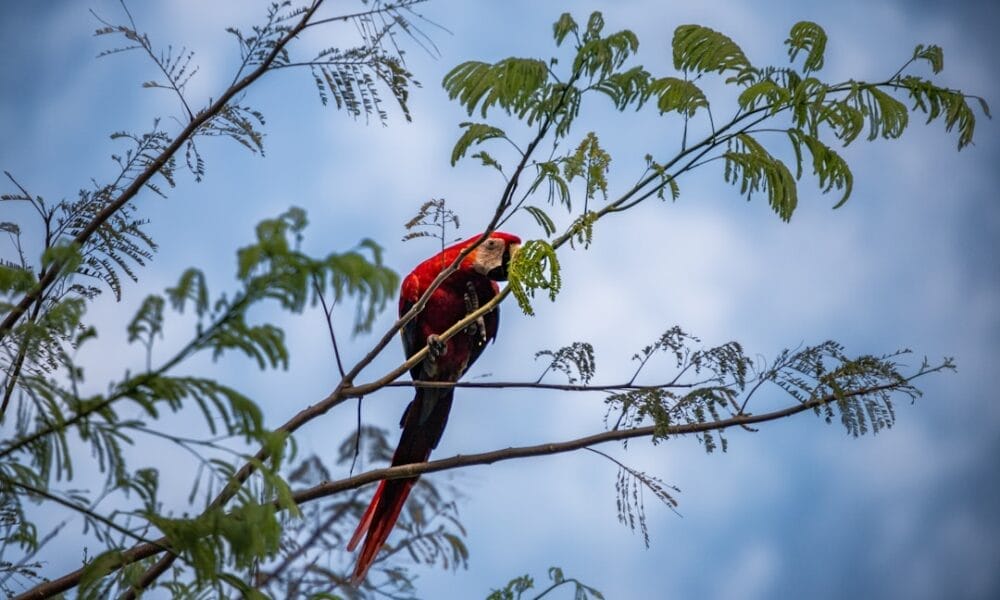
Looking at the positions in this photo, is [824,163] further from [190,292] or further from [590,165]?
[190,292]

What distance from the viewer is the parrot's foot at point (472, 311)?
331cm

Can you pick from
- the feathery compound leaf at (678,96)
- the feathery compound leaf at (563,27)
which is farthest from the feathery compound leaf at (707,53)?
the feathery compound leaf at (563,27)

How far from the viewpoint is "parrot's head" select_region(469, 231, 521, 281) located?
128 inches

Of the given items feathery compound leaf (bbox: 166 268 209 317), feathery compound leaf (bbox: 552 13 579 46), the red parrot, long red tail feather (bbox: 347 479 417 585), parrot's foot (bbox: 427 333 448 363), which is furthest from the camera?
the red parrot

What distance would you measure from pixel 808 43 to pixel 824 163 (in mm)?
244

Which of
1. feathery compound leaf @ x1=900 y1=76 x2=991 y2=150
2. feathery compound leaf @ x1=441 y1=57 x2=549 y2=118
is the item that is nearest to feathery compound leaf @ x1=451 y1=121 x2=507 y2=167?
feathery compound leaf @ x1=441 y1=57 x2=549 y2=118

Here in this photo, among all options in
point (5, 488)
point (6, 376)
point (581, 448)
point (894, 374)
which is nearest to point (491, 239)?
point (581, 448)

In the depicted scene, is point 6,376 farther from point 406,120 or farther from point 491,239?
point 491,239

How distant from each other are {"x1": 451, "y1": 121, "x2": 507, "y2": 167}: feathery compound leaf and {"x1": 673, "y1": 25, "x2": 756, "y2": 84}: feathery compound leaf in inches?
15.5

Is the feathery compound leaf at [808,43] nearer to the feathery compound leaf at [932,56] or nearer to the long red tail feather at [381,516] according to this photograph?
the feathery compound leaf at [932,56]

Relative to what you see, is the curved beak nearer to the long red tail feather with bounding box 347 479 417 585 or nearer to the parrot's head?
the parrot's head

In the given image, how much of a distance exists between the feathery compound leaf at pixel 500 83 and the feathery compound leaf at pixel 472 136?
0.06 m

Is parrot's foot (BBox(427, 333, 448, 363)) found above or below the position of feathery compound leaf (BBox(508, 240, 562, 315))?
above

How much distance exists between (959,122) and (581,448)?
1021mm
